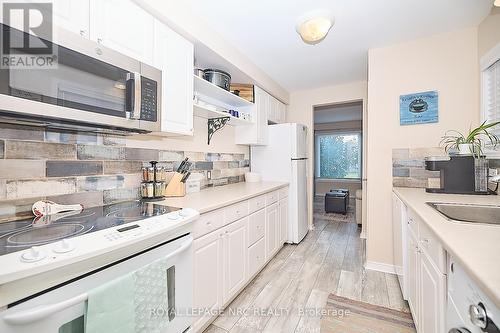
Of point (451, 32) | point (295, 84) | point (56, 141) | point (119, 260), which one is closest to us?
point (119, 260)

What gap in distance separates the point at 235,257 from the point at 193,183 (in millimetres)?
801

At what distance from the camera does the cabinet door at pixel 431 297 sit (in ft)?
2.97

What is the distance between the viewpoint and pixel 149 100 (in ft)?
4.48

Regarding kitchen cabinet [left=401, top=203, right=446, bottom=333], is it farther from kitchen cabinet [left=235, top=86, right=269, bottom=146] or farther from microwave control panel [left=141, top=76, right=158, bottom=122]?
kitchen cabinet [left=235, top=86, right=269, bottom=146]

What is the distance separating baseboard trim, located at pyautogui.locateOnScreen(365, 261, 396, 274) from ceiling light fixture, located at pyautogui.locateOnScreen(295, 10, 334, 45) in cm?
232

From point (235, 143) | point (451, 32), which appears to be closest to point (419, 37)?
point (451, 32)

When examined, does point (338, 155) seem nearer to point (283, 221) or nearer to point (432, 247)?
point (283, 221)

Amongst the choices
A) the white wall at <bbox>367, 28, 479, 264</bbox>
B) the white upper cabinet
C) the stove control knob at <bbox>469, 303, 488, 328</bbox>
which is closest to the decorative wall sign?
the white wall at <bbox>367, 28, 479, 264</bbox>

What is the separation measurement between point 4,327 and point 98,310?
0.24 metres

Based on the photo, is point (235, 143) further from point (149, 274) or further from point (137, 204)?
point (149, 274)

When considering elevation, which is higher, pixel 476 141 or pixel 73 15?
pixel 73 15

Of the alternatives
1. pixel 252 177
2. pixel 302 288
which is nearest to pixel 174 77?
pixel 252 177

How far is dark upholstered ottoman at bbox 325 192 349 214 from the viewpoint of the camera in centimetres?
473

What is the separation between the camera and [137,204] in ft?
4.97
